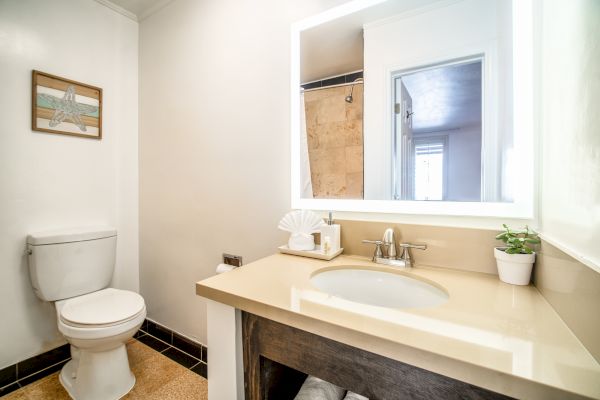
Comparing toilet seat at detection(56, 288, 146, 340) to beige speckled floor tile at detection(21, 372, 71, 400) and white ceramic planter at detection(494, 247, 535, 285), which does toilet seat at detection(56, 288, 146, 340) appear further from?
white ceramic planter at detection(494, 247, 535, 285)

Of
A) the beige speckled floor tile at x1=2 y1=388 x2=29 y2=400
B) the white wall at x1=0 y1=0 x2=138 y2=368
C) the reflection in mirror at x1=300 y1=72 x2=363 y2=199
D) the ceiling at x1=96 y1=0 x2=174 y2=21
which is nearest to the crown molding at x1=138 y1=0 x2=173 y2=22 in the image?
the ceiling at x1=96 y1=0 x2=174 y2=21

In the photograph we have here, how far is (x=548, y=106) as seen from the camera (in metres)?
0.73

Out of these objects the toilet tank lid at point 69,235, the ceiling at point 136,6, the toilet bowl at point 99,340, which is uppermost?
the ceiling at point 136,6

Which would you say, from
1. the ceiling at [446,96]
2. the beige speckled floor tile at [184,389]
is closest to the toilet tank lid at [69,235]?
the beige speckled floor tile at [184,389]

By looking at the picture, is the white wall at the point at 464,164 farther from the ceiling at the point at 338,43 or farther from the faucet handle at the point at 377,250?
the ceiling at the point at 338,43

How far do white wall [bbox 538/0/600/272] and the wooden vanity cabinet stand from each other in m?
0.36

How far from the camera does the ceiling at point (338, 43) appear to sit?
1089mm

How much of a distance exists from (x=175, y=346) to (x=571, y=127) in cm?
214

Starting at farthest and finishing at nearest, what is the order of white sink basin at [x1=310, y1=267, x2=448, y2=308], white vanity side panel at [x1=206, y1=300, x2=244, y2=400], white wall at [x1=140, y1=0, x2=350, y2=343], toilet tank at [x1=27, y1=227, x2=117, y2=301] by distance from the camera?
toilet tank at [x1=27, y1=227, x2=117, y2=301], white wall at [x1=140, y1=0, x2=350, y2=343], white sink basin at [x1=310, y1=267, x2=448, y2=308], white vanity side panel at [x1=206, y1=300, x2=244, y2=400]

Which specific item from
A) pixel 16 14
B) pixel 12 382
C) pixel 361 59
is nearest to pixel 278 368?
pixel 361 59

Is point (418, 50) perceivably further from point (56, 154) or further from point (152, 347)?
point (152, 347)

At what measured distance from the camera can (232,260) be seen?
1.45 meters

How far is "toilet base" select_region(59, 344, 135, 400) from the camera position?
1.29 metres

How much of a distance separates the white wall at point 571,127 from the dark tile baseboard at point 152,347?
1741 millimetres
